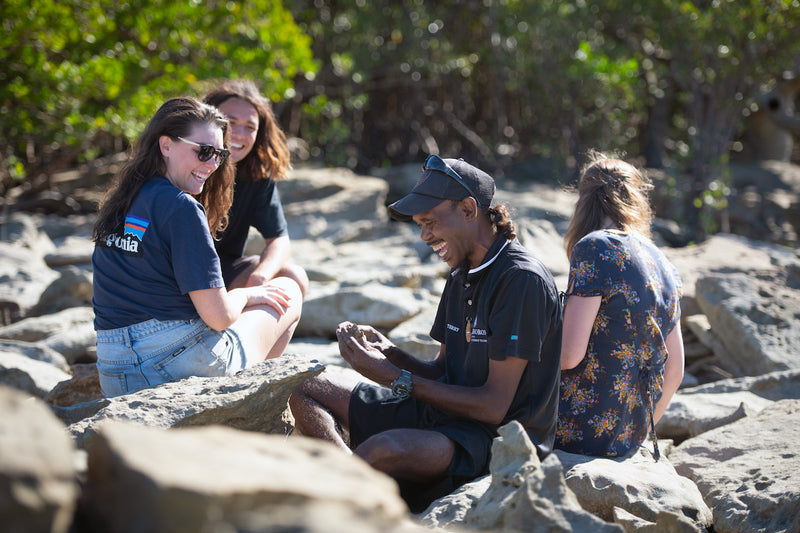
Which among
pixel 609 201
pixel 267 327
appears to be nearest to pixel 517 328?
pixel 609 201

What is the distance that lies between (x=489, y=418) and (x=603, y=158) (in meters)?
1.45

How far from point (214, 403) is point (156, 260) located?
62 cm

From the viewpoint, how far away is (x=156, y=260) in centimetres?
313

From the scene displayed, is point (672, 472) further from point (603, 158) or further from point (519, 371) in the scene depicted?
point (603, 158)

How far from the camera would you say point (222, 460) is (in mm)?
1505

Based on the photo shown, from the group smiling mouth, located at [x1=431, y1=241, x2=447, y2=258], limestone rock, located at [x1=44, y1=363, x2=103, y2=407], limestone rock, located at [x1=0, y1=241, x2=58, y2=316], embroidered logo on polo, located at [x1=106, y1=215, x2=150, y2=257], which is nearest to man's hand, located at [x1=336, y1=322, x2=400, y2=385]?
smiling mouth, located at [x1=431, y1=241, x2=447, y2=258]

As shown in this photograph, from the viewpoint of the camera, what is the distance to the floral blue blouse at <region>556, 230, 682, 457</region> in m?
3.22

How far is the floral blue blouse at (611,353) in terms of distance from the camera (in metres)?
3.22

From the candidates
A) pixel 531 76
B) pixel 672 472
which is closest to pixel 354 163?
pixel 531 76

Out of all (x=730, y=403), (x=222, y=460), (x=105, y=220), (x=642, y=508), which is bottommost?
(x=730, y=403)

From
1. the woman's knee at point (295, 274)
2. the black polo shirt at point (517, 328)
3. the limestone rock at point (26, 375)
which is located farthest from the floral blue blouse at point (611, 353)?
the limestone rock at point (26, 375)

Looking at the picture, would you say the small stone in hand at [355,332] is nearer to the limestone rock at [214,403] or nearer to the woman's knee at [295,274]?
the limestone rock at [214,403]

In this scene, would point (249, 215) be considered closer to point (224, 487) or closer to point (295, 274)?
point (295, 274)

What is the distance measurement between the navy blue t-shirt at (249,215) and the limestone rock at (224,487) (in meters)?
A: 2.86
